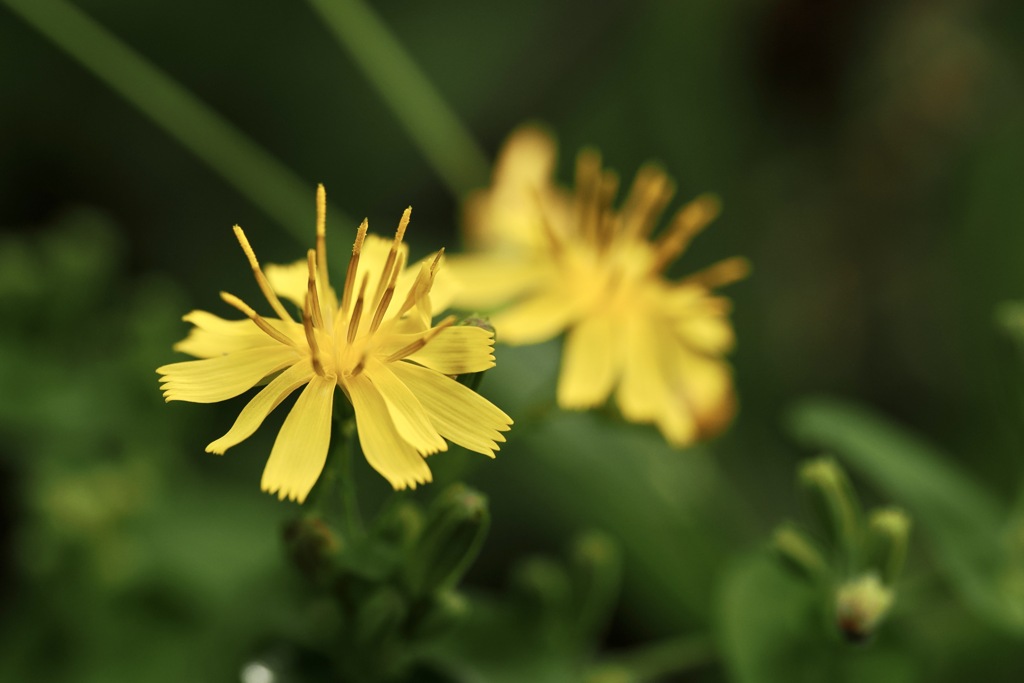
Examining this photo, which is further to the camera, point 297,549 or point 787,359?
point 787,359

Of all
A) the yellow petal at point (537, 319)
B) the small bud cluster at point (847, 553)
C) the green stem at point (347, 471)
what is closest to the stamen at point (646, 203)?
the yellow petal at point (537, 319)

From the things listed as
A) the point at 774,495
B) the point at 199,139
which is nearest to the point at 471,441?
the point at 199,139

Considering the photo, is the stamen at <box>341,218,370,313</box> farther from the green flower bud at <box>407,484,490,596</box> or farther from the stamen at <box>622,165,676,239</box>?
the stamen at <box>622,165,676,239</box>

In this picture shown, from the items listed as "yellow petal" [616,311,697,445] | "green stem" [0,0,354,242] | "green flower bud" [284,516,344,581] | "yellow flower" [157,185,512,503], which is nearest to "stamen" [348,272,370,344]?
"yellow flower" [157,185,512,503]

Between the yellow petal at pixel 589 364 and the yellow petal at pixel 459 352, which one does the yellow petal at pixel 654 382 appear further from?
the yellow petal at pixel 459 352

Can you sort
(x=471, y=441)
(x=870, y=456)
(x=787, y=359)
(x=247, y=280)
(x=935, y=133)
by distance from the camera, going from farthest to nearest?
(x=935, y=133) → (x=787, y=359) → (x=247, y=280) → (x=870, y=456) → (x=471, y=441)

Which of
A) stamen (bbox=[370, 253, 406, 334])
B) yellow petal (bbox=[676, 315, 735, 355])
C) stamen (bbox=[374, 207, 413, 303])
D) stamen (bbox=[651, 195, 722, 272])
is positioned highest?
stamen (bbox=[651, 195, 722, 272])

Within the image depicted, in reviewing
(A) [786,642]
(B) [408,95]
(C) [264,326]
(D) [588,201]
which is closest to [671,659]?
(A) [786,642]

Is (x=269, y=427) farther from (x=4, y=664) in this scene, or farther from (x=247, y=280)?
(x=4, y=664)
